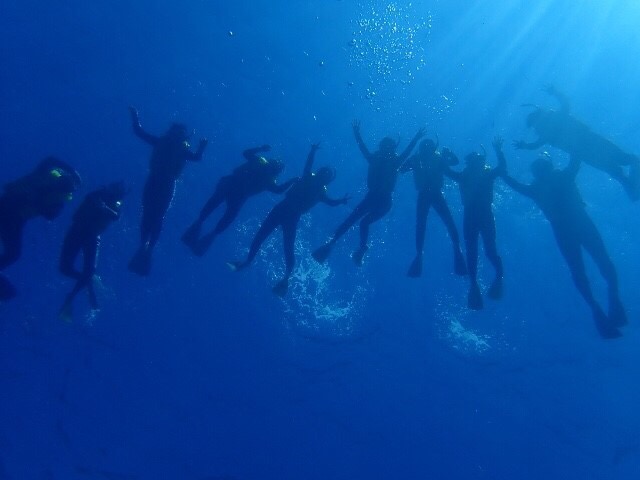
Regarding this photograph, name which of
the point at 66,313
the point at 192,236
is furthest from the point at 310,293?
the point at 66,313

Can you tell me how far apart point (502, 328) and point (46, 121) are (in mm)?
21858

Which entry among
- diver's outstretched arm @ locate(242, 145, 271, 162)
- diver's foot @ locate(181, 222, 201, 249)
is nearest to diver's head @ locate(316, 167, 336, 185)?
diver's outstretched arm @ locate(242, 145, 271, 162)

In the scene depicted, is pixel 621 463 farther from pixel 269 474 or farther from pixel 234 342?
pixel 234 342

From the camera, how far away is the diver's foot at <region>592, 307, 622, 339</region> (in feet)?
32.1

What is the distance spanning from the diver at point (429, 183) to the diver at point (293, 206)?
5.53ft

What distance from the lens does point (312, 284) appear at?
22.7m

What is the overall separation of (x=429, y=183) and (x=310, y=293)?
42.0ft

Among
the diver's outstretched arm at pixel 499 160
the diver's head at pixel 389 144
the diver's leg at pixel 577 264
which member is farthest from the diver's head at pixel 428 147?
the diver's leg at pixel 577 264

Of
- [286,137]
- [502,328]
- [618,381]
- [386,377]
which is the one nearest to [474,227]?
[286,137]

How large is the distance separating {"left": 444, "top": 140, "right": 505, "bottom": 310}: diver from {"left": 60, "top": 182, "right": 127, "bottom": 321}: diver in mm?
7021

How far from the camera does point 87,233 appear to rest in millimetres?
10430

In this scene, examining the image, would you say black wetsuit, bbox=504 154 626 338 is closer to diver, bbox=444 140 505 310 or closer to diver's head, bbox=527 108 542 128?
diver, bbox=444 140 505 310

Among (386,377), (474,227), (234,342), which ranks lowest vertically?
(474,227)

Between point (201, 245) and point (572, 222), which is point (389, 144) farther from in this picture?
point (201, 245)
